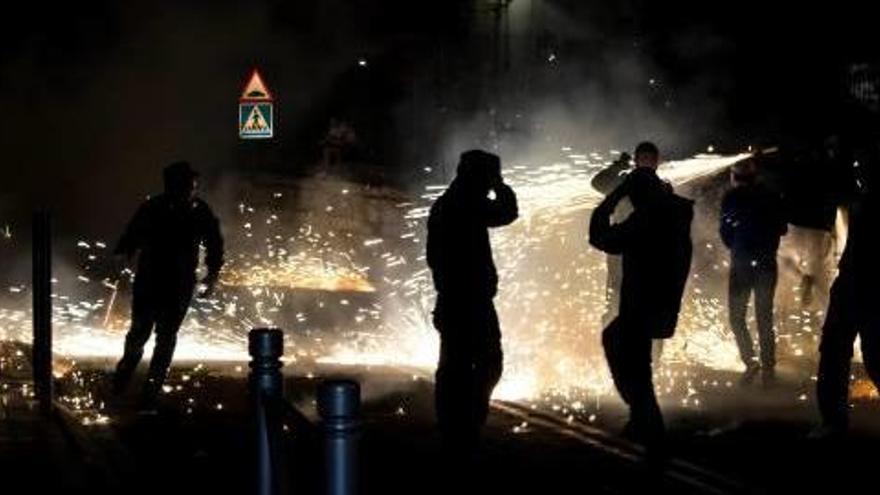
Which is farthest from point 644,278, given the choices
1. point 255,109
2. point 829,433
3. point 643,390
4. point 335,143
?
point 335,143

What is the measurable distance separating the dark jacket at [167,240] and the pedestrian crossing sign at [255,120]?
9.80 metres

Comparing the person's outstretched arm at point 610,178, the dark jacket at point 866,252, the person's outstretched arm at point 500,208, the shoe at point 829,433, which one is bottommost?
the shoe at point 829,433

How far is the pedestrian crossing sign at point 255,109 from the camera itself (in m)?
18.6

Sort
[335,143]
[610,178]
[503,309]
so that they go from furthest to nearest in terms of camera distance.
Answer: [335,143]
[503,309]
[610,178]

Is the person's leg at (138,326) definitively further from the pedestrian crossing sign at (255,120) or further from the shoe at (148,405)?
the pedestrian crossing sign at (255,120)

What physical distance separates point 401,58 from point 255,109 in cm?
792

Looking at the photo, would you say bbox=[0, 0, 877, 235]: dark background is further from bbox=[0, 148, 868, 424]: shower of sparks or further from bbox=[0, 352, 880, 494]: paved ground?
bbox=[0, 352, 880, 494]: paved ground

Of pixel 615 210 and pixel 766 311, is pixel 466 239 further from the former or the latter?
pixel 766 311

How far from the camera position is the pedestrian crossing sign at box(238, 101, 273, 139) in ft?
62.2

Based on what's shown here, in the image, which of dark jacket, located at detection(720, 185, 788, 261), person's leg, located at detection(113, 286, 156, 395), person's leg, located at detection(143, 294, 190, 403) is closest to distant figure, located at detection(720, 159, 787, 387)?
dark jacket, located at detection(720, 185, 788, 261)

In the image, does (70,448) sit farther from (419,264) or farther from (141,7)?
(141,7)

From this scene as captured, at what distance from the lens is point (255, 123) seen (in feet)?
62.9

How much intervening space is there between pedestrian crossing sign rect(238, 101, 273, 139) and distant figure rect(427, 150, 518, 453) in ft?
39.9

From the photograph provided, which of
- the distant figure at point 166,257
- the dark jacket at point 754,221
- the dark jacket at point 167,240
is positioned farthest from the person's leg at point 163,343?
the dark jacket at point 754,221
